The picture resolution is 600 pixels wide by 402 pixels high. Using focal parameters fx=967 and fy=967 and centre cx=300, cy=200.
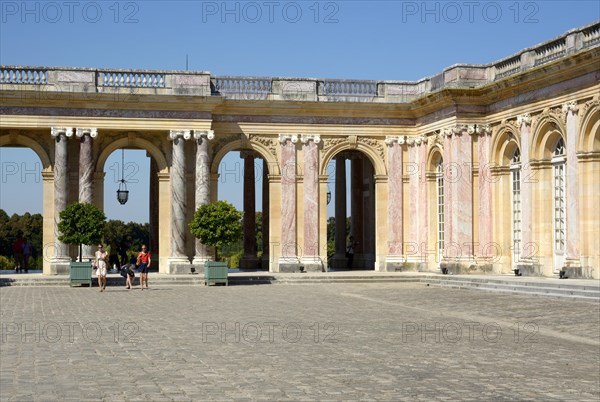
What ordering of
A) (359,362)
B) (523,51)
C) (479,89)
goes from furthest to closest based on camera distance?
(479,89)
(523,51)
(359,362)

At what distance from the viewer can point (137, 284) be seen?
28.2 m

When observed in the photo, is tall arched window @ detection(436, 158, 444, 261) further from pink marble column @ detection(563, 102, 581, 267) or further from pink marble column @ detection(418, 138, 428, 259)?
pink marble column @ detection(563, 102, 581, 267)

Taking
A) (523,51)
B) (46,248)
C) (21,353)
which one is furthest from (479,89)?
(21,353)

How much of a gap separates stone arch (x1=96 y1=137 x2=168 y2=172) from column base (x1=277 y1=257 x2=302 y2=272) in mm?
5023

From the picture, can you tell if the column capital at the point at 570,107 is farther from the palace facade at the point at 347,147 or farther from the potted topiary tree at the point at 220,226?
the potted topiary tree at the point at 220,226

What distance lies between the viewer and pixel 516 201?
29391 millimetres

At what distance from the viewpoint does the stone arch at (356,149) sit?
109ft

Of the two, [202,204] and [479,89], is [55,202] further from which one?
[479,89]

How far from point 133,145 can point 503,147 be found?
1208cm

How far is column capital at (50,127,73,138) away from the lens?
30406 mm

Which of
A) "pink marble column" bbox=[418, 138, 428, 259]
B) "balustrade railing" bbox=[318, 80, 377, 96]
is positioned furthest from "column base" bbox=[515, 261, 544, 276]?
"balustrade railing" bbox=[318, 80, 377, 96]

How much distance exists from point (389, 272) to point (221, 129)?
294 inches

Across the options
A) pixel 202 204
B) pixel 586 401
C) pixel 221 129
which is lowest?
pixel 586 401

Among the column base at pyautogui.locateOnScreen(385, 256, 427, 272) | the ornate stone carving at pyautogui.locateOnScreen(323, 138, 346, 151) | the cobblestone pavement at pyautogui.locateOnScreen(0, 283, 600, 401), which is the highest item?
the ornate stone carving at pyautogui.locateOnScreen(323, 138, 346, 151)
